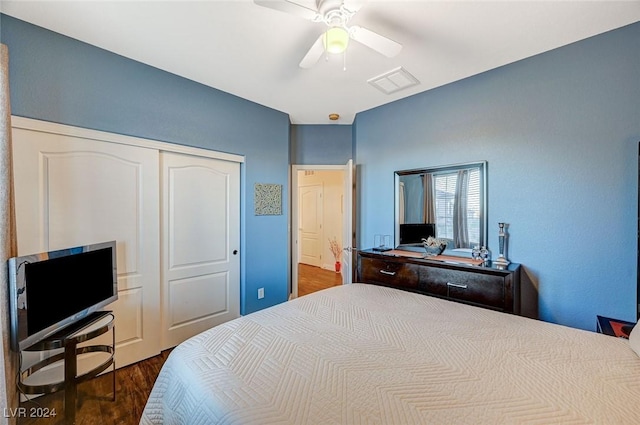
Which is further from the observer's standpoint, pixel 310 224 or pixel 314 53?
pixel 310 224

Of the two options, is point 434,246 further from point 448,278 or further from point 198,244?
point 198,244

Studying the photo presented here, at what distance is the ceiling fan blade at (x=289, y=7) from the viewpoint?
135 centimetres

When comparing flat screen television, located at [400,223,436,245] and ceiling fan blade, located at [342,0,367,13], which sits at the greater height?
ceiling fan blade, located at [342,0,367,13]

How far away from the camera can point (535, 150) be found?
2207mm

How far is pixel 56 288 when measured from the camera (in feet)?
5.22

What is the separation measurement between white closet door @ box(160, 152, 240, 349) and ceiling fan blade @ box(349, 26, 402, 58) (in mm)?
1884

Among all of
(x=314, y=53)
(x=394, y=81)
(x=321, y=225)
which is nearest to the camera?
(x=314, y=53)

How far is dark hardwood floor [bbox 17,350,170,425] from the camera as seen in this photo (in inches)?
66.2

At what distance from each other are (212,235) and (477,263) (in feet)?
8.23

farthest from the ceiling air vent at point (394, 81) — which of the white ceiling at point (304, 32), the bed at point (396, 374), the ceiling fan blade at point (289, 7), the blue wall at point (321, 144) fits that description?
the bed at point (396, 374)

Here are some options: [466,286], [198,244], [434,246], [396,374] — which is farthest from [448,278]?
[198,244]

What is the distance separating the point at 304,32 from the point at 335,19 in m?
0.39

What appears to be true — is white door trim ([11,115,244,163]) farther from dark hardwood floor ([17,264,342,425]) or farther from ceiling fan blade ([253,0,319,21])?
dark hardwood floor ([17,264,342,425])

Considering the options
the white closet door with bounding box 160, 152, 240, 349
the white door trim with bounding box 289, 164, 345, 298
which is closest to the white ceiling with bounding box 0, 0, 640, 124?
the white closet door with bounding box 160, 152, 240, 349
